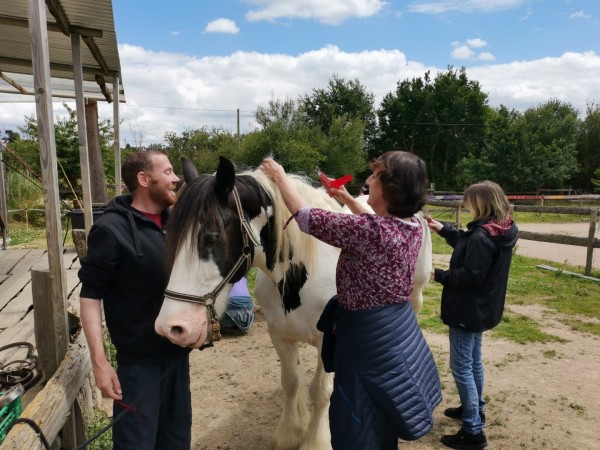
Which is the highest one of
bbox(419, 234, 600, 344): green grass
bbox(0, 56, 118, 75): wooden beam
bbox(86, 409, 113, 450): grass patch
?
bbox(0, 56, 118, 75): wooden beam

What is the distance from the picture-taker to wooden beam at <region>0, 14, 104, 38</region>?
12.3ft

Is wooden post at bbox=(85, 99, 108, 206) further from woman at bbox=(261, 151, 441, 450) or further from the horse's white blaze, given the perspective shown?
woman at bbox=(261, 151, 441, 450)

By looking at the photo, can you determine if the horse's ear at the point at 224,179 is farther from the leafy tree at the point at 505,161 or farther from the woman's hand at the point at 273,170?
the leafy tree at the point at 505,161

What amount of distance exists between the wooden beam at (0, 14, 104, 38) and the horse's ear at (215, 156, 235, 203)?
10.8ft

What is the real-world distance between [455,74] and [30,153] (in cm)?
3968

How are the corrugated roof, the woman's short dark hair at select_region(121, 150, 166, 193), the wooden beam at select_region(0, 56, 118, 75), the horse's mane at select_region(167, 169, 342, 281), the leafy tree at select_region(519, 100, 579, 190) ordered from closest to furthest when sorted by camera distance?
the horse's mane at select_region(167, 169, 342, 281), the woman's short dark hair at select_region(121, 150, 166, 193), the corrugated roof, the wooden beam at select_region(0, 56, 118, 75), the leafy tree at select_region(519, 100, 579, 190)

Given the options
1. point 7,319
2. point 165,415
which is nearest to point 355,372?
point 165,415

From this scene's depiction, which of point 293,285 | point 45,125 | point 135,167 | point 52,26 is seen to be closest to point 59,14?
point 52,26

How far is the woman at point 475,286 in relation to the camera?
8.53ft

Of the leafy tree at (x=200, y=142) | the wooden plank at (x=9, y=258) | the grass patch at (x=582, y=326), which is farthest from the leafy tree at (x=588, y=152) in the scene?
the wooden plank at (x=9, y=258)

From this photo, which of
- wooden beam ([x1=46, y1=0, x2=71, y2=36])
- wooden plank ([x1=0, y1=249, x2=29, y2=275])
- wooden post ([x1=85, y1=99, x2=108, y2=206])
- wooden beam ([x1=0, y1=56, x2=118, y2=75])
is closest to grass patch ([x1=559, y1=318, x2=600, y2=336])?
wooden beam ([x1=46, y1=0, x2=71, y2=36])

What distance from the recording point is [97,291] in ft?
5.66

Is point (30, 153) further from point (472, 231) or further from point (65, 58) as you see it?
point (472, 231)

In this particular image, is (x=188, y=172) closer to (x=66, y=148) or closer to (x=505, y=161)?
(x=66, y=148)
